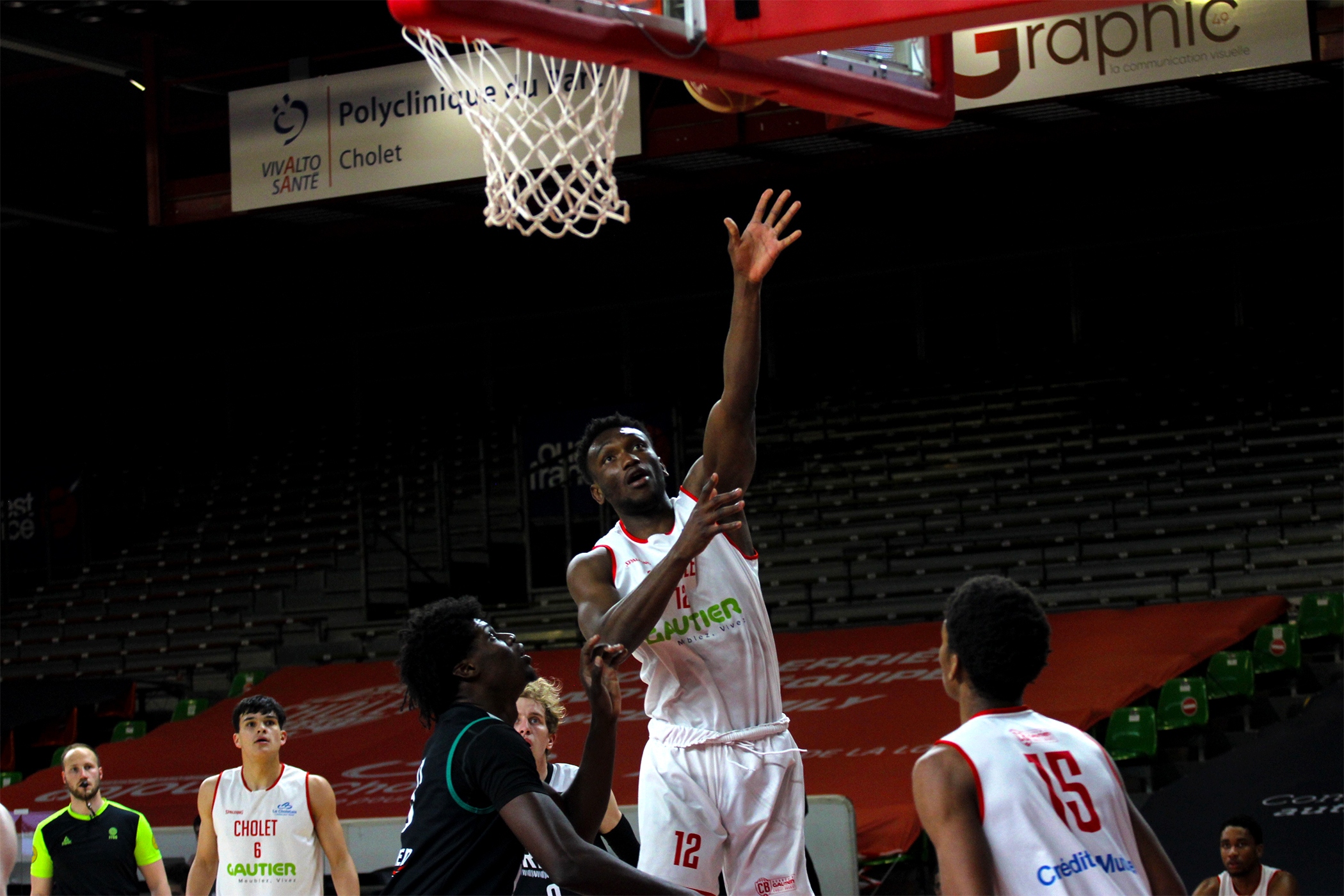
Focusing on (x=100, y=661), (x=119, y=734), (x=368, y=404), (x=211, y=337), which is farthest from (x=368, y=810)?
(x=211, y=337)

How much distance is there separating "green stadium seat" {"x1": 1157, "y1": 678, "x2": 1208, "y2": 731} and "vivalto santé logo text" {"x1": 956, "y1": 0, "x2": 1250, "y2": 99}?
4.74 metres

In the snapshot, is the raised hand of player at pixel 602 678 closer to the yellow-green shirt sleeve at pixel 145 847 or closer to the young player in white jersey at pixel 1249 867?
the young player in white jersey at pixel 1249 867

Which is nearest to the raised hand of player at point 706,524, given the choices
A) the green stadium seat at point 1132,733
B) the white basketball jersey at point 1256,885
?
the white basketball jersey at point 1256,885

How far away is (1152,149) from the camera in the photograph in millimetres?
18844

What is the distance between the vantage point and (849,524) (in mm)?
18078

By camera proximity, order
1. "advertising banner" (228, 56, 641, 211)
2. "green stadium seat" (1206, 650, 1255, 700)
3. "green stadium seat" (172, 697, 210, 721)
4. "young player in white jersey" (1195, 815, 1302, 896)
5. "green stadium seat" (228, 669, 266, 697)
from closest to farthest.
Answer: "young player in white jersey" (1195, 815, 1302, 896) → "green stadium seat" (1206, 650, 1255, 700) → "advertising banner" (228, 56, 641, 211) → "green stadium seat" (172, 697, 210, 721) → "green stadium seat" (228, 669, 266, 697)

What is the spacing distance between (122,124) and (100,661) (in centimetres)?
667

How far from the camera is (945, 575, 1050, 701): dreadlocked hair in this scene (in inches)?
120

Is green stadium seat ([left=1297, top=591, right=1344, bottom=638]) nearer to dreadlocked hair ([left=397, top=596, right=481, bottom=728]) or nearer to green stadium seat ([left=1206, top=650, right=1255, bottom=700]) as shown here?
green stadium seat ([left=1206, top=650, right=1255, bottom=700])

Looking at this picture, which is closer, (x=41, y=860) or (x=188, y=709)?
(x=41, y=860)

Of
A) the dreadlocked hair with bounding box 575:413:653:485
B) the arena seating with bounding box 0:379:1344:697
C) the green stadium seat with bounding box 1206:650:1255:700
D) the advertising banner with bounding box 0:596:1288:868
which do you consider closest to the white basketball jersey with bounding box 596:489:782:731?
the dreadlocked hair with bounding box 575:413:653:485

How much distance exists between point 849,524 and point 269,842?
37.8ft

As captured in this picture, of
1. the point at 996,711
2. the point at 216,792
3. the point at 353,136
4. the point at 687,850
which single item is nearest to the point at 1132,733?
the point at 216,792

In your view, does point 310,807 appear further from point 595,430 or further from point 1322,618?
point 1322,618
